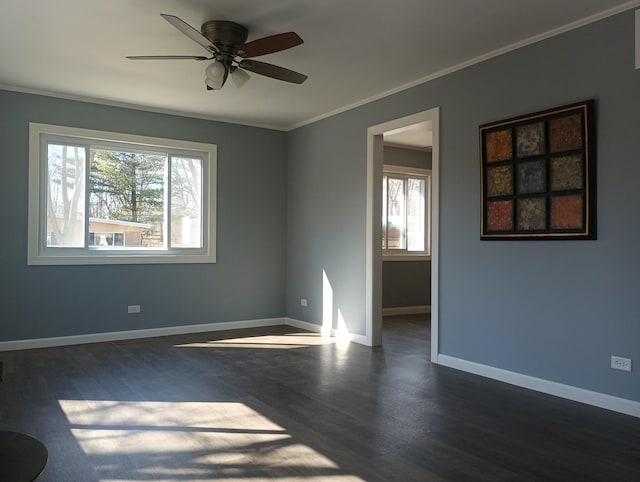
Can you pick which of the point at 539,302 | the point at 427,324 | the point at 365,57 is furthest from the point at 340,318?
the point at 365,57

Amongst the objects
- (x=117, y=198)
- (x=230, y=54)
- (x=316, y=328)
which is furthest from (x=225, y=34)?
(x=316, y=328)

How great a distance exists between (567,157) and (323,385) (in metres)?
2.54

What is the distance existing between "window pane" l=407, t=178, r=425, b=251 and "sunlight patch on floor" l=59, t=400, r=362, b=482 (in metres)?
5.45

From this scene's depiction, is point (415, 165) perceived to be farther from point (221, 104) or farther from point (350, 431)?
point (350, 431)

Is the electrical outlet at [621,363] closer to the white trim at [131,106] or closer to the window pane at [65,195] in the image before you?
the white trim at [131,106]

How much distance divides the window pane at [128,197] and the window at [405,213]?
353cm

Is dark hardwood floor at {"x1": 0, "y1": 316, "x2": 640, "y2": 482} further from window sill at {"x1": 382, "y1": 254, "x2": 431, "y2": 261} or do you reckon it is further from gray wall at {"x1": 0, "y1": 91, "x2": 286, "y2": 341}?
window sill at {"x1": 382, "y1": 254, "x2": 431, "y2": 261}

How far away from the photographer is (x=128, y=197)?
20.1 feet

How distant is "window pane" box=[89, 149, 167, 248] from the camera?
590cm

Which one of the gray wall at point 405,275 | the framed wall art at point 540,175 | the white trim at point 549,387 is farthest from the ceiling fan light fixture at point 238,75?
the gray wall at point 405,275

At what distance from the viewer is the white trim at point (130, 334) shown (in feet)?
17.7

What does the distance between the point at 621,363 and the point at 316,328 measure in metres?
3.77

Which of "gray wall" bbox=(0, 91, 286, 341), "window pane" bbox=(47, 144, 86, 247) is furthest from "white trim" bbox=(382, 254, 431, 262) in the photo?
"window pane" bbox=(47, 144, 86, 247)

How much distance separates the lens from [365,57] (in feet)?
14.5
